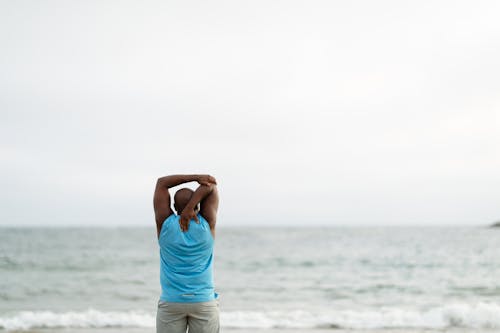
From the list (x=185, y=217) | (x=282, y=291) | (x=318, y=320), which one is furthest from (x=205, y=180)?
(x=282, y=291)

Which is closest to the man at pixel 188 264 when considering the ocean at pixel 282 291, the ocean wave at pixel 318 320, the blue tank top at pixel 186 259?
the blue tank top at pixel 186 259

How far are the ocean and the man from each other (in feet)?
17.2

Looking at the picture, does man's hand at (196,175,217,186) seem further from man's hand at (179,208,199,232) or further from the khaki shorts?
the khaki shorts

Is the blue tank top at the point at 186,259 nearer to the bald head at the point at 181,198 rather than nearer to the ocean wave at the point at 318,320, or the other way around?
the bald head at the point at 181,198

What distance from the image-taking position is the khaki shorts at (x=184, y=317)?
329 cm

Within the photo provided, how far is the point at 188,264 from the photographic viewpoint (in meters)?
3.28

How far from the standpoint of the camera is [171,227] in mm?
3271

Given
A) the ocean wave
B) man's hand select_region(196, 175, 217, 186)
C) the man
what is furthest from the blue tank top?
the ocean wave

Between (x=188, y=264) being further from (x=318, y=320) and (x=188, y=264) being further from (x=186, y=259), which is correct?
(x=318, y=320)

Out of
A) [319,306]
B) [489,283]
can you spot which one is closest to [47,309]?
[319,306]

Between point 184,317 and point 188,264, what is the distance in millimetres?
385

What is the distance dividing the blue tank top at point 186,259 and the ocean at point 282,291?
17.5 ft

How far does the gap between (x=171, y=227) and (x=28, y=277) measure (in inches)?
656

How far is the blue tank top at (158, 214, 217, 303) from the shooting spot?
3258 mm
